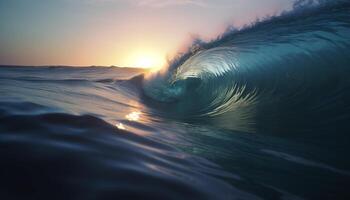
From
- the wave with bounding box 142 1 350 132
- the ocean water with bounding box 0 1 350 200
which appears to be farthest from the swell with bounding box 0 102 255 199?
the wave with bounding box 142 1 350 132

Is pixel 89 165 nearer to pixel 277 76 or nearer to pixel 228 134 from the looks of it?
pixel 228 134

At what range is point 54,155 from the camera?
1.90m

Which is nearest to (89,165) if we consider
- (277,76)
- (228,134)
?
(228,134)

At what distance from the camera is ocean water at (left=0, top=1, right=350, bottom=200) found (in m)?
1.73

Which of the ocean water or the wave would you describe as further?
the wave

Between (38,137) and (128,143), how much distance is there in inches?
26.6

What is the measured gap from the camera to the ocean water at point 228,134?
5.68 feet

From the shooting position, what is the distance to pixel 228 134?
418 centimetres

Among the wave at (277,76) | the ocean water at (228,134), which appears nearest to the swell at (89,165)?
the ocean water at (228,134)

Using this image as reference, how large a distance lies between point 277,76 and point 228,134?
3.32 meters

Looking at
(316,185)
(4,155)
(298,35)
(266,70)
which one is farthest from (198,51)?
(4,155)

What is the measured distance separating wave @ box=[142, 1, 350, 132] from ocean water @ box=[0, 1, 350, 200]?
2cm

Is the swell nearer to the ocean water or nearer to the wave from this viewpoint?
the ocean water

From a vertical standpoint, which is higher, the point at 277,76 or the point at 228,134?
the point at 277,76
